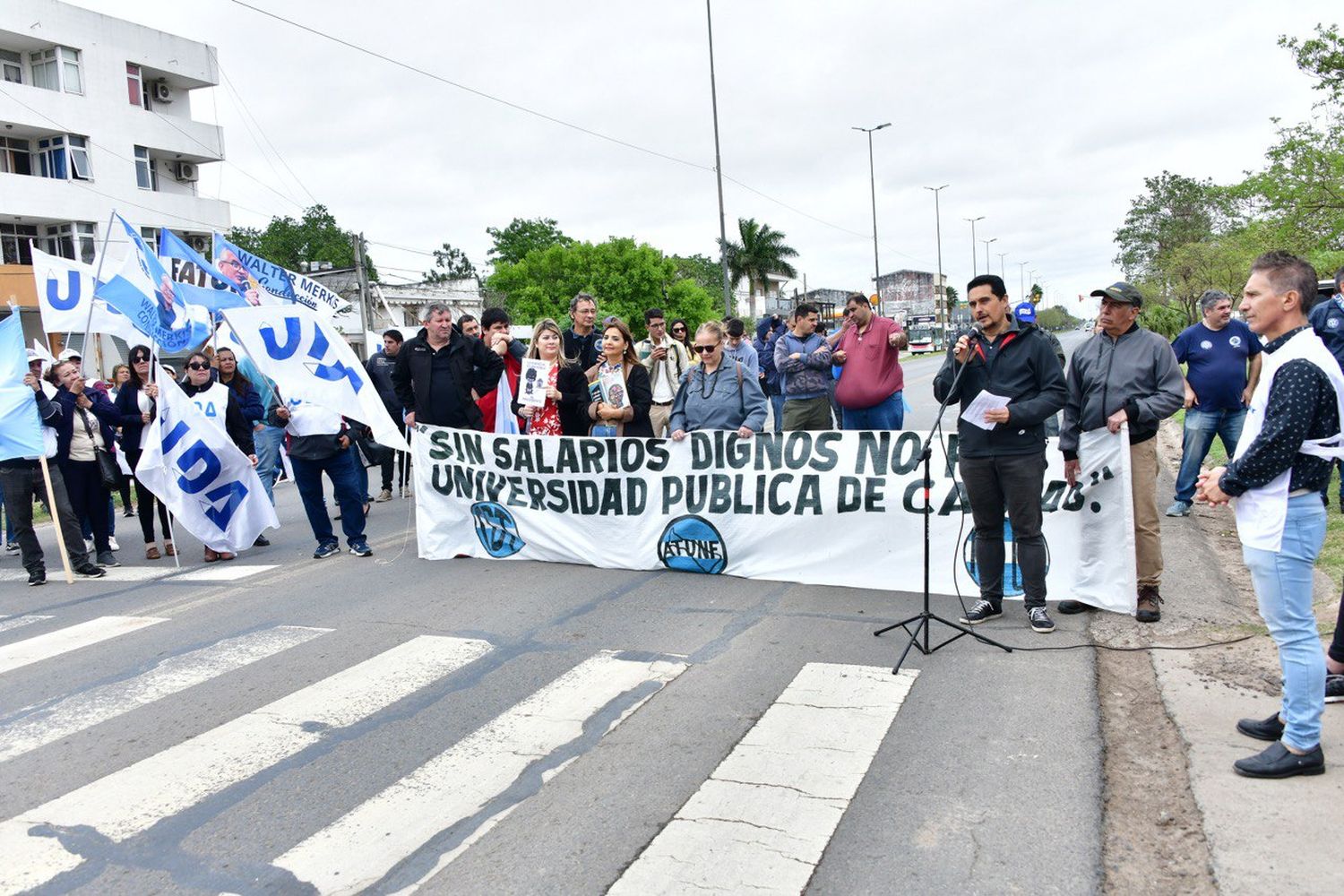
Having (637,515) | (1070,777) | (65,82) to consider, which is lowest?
(1070,777)

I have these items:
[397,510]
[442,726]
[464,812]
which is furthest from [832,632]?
[397,510]

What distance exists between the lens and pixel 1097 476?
625cm

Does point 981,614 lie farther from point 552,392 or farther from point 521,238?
point 521,238

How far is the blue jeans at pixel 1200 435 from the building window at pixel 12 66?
136 ft

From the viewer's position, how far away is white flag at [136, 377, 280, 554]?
29.9 feet

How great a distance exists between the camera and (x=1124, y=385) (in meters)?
6.06

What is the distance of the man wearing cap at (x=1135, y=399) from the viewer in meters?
5.97

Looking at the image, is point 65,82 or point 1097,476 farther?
point 65,82

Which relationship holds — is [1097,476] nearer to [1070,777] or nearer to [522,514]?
[1070,777]

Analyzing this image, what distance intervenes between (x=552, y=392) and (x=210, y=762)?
4.63 meters

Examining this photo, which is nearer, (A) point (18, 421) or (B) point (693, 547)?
(B) point (693, 547)

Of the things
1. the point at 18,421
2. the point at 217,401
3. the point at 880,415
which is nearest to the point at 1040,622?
the point at 880,415

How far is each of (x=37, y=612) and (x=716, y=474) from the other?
5.33m

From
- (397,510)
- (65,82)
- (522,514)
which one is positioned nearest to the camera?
(522,514)
